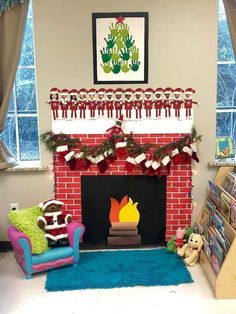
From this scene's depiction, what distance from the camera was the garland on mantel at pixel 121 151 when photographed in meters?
3.39

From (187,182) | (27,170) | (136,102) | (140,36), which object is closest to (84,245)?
(27,170)

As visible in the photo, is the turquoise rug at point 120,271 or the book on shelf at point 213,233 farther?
the turquoise rug at point 120,271

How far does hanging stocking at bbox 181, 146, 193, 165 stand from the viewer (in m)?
3.37

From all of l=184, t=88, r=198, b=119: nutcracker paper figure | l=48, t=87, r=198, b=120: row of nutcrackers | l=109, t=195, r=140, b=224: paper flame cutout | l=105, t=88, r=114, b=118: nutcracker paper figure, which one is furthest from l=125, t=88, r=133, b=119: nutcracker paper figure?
l=109, t=195, r=140, b=224: paper flame cutout

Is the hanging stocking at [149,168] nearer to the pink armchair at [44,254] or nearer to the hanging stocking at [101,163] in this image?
the hanging stocking at [101,163]

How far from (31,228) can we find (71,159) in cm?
72

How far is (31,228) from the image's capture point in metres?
3.07

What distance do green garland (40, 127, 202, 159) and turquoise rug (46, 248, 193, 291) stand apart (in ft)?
2.92

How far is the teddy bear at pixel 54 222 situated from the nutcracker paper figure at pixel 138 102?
104 cm

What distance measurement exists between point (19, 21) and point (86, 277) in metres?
2.19

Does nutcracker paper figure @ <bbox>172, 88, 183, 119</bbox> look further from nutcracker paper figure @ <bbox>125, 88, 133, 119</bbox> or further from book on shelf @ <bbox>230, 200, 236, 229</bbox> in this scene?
book on shelf @ <bbox>230, 200, 236, 229</bbox>

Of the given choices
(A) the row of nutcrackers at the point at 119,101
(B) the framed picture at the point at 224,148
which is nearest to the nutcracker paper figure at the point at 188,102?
(A) the row of nutcrackers at the point at 119,101

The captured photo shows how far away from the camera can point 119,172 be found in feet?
11.5

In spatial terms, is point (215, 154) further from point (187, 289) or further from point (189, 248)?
point (187, 289)
